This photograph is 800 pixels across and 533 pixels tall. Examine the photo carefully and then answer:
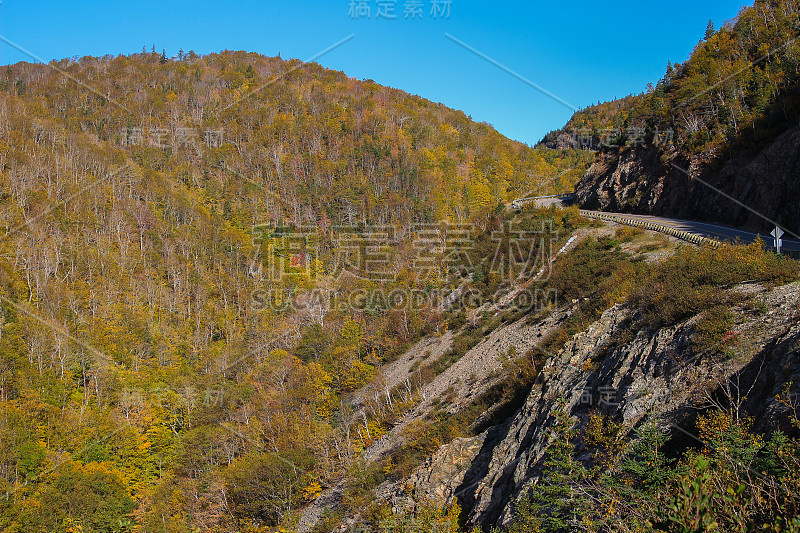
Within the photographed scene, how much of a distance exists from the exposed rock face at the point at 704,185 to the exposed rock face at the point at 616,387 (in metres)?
14.8

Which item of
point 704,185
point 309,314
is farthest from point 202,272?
point 704,185

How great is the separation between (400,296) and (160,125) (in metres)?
91.4

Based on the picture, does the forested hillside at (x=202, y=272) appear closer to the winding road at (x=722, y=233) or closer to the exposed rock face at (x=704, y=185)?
the winding road at (x=722, y=233)

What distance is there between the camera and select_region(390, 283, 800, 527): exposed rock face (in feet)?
28.8

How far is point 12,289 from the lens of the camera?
171 ft

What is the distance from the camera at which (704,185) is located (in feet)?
102

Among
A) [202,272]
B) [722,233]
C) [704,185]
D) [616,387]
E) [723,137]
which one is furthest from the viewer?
[202,272]

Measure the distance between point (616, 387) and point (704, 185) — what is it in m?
26.1

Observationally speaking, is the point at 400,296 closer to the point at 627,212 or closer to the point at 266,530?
the point at 627,212

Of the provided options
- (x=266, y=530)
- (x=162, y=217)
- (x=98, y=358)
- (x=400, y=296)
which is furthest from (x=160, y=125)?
(x=266, y=530)

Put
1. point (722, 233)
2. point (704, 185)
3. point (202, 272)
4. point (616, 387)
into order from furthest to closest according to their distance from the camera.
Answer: point (202, 272), point (704, 185), point (722, 233), point (616, 387)

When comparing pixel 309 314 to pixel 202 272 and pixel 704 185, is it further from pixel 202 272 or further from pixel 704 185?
pixel 704 185

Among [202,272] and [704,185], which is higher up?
[704,185]

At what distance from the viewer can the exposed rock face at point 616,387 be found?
8766mm
